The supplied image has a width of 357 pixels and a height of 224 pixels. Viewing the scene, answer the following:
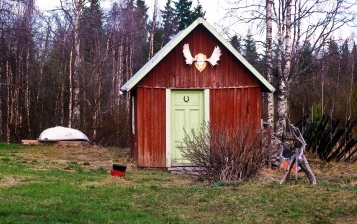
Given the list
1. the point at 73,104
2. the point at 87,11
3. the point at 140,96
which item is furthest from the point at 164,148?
the point at 87,11

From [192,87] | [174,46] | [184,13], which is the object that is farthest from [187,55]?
[184,13]

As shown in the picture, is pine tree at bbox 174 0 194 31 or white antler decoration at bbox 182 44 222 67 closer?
white antler decoration at bbox 182 44 222 67

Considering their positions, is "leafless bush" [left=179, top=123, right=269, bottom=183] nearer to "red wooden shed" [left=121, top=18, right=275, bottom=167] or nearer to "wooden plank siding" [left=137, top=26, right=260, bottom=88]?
"red wooden shed" [left=121, top=18, right=275, bottom=167]

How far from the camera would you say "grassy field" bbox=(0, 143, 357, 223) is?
791 cm

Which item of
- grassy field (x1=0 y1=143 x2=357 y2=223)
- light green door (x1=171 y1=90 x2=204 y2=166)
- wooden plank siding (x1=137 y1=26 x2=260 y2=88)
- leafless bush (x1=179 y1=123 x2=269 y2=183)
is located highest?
wooden plank siding (x1=137 y1=26 x2=260 y2=88)

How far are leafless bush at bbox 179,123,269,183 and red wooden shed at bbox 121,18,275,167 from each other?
325 centimetres

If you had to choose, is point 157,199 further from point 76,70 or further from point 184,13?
point 184,13

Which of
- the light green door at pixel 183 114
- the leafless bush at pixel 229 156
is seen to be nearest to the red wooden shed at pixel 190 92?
the light green door at pixel 183 114

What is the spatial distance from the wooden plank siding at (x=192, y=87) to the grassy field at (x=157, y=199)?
163cm

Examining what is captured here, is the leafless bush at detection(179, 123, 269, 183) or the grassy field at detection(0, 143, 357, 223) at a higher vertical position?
the leafless bush at detection(179, 123, 269, 183)

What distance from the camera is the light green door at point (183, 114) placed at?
15.6 m

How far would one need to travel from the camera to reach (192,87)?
51.1 feet

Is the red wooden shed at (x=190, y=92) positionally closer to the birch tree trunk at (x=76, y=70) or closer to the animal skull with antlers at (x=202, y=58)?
the animal skull with antlers at (x=202, y=58)

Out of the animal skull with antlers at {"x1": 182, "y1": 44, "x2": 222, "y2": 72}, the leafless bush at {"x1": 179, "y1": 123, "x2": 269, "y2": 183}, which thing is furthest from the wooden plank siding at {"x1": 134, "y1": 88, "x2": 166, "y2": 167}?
the leafless bush at {"x1": 179, "y1": 123, "x2": 269, "y2": 183}
